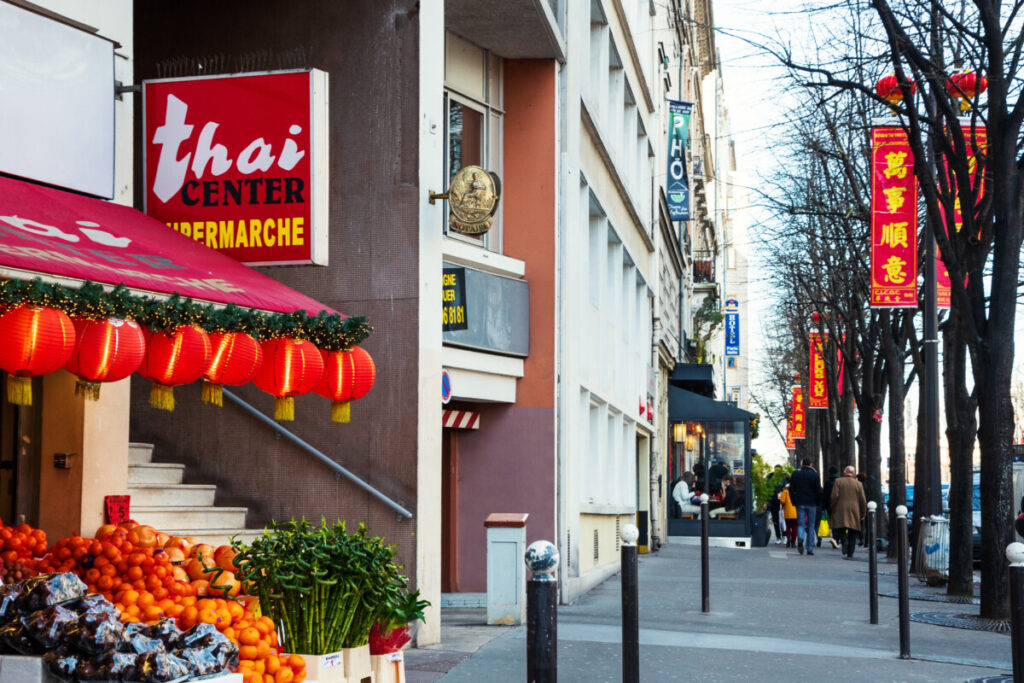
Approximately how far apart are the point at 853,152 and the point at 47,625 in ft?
77.5

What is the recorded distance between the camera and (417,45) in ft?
38.1

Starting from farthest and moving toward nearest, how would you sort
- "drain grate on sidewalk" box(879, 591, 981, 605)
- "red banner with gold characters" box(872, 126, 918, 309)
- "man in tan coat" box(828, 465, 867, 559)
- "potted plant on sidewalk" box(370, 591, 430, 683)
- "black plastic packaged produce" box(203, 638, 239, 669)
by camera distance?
"man in tan coat" box(828, 465, 867, 559)
"red banner with gold characters" box(872, 126, 918, 309)
"drain grate on sidewalk" box(879, 591, 981, 605)
"potted plant on sidewalk" box(370, 591, 430, 683)
"black plastic packaged produce" box(203, 638, 239, 669)

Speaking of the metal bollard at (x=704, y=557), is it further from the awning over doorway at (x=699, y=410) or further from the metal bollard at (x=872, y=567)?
the awning over doorway at (x=699, y=410)

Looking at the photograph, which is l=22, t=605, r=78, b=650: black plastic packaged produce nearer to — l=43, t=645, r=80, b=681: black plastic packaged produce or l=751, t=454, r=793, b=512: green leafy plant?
l=43, t=645, r=80, b=681: black plastic packaged produce

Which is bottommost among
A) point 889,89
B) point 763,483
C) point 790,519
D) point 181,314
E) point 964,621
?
point 790,519

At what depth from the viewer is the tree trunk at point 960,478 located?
1678cm

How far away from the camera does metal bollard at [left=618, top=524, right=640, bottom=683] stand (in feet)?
24.2

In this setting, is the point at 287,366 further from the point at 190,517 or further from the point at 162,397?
the point at 190,517

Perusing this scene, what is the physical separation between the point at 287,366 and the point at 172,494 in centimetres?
316

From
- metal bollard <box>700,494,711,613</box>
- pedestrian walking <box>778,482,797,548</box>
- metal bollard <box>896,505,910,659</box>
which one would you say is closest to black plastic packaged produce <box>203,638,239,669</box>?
metal bollard <box>896,505,910,659</box>

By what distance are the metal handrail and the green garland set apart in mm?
2464

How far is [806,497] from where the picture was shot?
29.2 metres

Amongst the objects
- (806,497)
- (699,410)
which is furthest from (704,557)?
(699,410)

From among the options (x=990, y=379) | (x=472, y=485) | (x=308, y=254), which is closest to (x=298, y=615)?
(x=308, y=254)
